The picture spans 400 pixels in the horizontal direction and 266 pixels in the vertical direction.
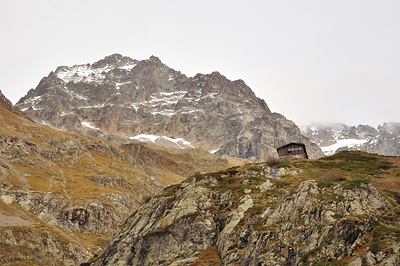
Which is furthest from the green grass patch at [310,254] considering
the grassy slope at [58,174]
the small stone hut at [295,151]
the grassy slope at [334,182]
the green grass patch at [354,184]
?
the grassy slope at [58,174]

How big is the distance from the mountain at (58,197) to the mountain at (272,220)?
1983 inches

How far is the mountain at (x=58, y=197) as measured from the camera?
3472 inches

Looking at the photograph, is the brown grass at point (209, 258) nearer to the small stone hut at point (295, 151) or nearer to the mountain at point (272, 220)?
the mountain at point (272, 220)

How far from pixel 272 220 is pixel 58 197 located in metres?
115

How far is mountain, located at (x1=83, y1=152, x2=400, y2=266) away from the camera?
89.0ft

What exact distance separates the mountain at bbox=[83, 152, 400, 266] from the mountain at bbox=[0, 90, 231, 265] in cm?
5036

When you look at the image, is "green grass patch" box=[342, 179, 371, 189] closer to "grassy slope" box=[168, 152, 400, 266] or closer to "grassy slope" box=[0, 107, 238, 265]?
"grassy slope" box=[168, 152, 400, 266]

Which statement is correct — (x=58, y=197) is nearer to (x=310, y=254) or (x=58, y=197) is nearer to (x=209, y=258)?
(x=209, y=258)

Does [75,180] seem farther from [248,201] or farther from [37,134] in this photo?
[248,201]

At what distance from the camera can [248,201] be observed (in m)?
41.8

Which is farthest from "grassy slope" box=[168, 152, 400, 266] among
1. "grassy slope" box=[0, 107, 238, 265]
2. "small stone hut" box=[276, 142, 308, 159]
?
"grassy slope" box=[0, 107, 238, 265]

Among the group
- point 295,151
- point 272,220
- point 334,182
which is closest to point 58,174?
point 295,151

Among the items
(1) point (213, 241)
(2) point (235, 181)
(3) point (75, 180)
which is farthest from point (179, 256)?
(3) point (75, 180)

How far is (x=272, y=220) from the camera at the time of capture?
1383 inches
